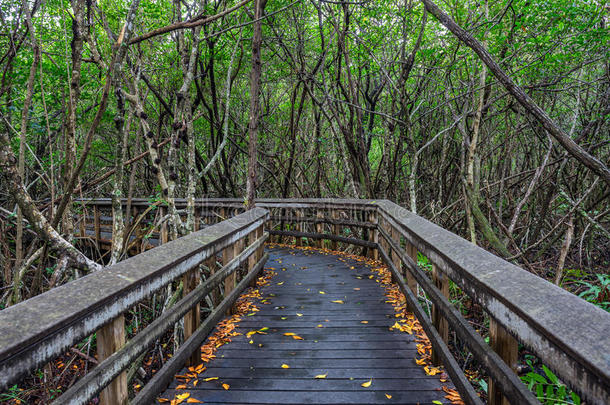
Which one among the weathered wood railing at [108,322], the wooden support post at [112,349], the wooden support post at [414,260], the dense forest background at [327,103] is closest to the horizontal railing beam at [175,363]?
the weathered wood railing at [108,322]

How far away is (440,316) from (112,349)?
2440mm

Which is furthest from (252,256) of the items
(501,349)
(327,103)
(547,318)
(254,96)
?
(327,103)

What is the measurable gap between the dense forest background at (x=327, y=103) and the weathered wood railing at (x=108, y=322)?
1.29 metres

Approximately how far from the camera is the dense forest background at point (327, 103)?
14.4ft

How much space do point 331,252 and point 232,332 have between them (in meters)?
5.36

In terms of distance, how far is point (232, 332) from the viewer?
4.14 m

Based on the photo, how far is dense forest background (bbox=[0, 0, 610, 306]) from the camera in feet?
14.4

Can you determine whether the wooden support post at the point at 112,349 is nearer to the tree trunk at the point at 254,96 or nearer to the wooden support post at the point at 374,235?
the tree trunk at the point at 254,96

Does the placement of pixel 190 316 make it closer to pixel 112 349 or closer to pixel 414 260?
pixel 112 349

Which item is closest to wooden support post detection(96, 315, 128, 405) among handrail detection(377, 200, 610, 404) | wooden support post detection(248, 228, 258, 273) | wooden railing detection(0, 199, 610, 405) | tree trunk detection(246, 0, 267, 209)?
wooden railing detection(0, 199, 610, 405)

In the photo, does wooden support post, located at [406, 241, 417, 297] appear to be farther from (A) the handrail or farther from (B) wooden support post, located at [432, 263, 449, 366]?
(A) the handrail

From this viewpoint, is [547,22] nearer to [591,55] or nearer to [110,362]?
[591,55]

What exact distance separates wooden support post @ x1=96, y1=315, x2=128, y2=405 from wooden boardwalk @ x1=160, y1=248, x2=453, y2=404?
766 mm

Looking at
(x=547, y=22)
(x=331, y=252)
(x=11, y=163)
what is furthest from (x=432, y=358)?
(x=547, y=22)
